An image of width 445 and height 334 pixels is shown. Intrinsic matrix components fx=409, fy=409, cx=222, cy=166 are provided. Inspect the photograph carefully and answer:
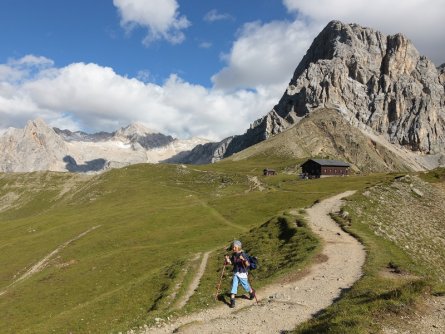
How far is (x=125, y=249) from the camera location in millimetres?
72562

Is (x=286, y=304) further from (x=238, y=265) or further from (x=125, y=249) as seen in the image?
(x=125, y=249)

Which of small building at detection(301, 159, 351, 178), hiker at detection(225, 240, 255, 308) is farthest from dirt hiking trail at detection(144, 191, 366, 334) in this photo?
small building at detection(301, 159, 351, 178)

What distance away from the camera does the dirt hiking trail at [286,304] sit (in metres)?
24.0

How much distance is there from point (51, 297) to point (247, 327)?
3826 centimetres

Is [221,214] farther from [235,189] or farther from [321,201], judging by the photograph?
[235,189]

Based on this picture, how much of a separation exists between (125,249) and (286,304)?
50.4m

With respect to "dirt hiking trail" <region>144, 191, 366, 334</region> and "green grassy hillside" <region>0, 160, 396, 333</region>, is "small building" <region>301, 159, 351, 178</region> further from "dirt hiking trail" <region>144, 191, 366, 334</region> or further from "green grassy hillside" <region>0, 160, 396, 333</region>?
"dirt hiking trail" <region>144, 191, 366, 334</region>

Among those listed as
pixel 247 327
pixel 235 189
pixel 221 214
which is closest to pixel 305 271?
pixel 247 327

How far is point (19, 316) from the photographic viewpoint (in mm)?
47062

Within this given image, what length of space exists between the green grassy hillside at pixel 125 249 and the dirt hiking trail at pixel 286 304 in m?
2.33

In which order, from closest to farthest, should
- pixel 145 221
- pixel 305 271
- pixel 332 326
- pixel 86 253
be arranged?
pixel 332 326 → pixel 305 271 → pixel 86 253 → pixel 145 221

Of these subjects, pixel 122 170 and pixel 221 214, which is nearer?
pixel 221 214

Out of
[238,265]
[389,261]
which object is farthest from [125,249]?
[238,265]

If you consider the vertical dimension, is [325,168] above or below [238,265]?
above
